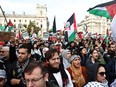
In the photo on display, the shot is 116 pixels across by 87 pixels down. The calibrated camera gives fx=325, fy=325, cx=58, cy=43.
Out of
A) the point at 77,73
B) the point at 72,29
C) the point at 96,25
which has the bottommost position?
the point at 77,73

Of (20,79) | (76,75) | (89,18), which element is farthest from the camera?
(89,18)

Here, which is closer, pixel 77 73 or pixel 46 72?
pixel 46 72

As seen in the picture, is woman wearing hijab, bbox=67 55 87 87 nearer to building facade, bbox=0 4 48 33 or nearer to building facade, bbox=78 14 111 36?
building facade, bbox=78 14 111 36

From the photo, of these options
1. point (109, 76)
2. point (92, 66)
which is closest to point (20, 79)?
point (92, 66)

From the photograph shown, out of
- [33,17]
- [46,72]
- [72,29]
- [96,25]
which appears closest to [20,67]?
[46,72]

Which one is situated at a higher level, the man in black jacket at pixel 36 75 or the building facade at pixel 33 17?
the building facade at pixel 33 17

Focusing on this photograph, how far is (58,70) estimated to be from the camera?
4.14 metres

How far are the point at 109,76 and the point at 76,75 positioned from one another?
0.65 metres

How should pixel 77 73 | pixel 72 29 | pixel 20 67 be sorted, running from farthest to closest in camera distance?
pixel 72 29 < pixel 77 73 < pixel 20 67

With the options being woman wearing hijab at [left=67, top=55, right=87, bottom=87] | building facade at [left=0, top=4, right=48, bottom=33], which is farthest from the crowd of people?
building facade at [left=0, top=4, right=48, bottom=33]

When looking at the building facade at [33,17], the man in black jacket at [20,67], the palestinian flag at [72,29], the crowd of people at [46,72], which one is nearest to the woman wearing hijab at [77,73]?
the crowd of people at [46,72]

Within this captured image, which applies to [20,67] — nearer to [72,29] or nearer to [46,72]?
[46,72]

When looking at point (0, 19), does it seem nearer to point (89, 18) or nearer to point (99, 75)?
point (89, 18)

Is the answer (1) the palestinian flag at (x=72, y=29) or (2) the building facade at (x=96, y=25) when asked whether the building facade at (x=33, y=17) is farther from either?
(1) the palestinian flag at (x=72, y=29)
